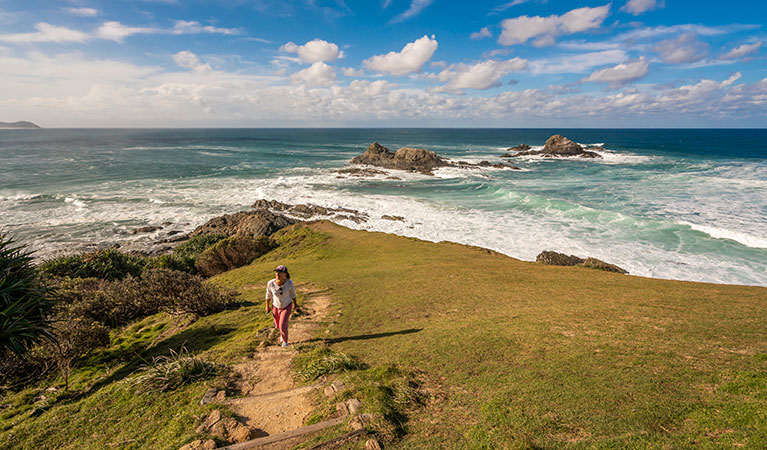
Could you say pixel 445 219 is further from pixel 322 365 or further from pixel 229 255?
pixel 322 365

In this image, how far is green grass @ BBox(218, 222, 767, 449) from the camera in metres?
4.74

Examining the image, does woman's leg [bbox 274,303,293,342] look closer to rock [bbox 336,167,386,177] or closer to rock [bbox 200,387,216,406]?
rock [bbox 200,387,216,406]

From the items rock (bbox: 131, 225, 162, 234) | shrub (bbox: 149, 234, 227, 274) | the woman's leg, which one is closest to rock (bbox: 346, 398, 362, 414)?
the woman's leg

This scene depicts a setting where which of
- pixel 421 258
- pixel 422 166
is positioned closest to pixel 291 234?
pixel 421 258

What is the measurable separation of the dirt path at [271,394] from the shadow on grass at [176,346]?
5.23 ft

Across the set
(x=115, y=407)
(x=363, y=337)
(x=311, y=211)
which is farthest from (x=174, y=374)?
(x=311, y=211)

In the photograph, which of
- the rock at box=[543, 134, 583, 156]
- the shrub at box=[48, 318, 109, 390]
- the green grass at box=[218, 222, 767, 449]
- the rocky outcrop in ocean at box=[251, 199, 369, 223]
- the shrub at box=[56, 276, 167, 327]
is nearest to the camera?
the green grass at box=[218, 222, 767, 449]

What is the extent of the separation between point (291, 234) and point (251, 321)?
1590 centimetres

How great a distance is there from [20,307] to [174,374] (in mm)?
3118

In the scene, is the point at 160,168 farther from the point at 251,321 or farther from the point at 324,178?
the point at 251,321

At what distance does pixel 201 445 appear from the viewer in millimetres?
4676

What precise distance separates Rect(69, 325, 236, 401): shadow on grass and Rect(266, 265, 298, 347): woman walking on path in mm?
1748

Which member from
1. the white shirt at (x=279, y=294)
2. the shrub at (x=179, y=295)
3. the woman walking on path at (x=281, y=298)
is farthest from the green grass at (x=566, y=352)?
the shrub at (x=179, y=295)

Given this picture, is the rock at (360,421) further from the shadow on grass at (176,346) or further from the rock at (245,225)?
the rock at (245,225)
